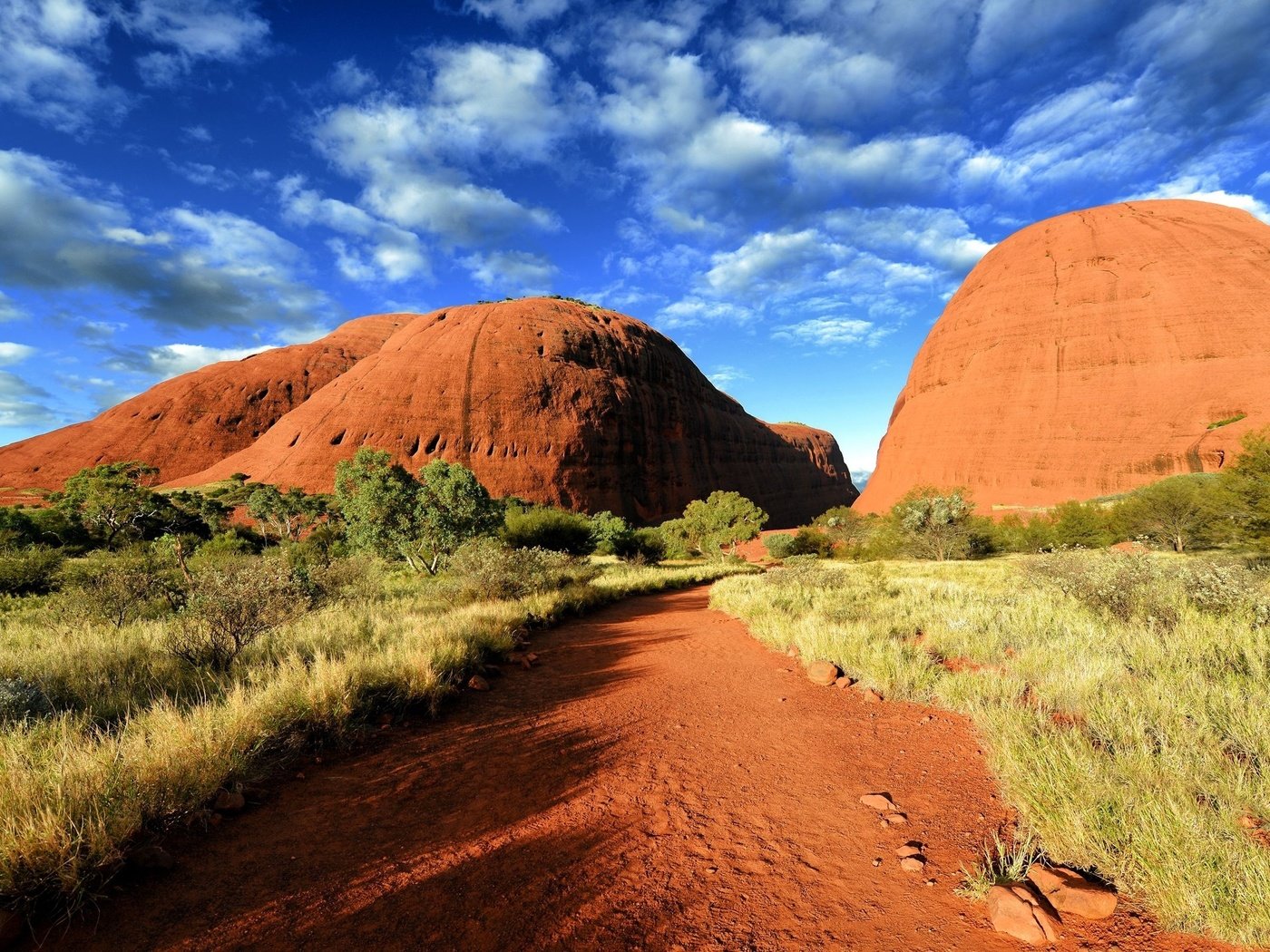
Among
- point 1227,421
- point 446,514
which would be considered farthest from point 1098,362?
point 446,514

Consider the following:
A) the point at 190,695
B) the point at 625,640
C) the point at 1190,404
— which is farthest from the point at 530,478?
the point at 1190,404

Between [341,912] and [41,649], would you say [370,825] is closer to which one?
[341,912]

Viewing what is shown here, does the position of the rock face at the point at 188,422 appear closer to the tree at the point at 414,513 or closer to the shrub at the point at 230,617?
the tree at the point at 414,513

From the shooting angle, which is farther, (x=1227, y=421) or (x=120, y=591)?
(x=1227, y=421)

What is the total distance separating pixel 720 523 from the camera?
1265 inches

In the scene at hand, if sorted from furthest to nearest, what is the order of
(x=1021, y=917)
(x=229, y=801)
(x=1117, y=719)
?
(x=1117, y=719)
(x=229, y=801)
(x=1021, y=917)

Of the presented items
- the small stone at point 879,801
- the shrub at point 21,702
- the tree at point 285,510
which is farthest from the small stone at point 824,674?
the tree at point 285,510

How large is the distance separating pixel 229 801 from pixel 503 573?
890cm

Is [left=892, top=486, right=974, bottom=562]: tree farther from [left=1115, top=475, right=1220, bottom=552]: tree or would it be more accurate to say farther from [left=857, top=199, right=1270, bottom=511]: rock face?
[left=857, top=199, right=1270, bottom=511]: rock face

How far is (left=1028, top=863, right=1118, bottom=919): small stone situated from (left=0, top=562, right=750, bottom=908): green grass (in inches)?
191

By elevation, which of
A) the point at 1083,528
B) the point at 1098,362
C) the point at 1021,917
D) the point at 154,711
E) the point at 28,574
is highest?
the point at 1098,362

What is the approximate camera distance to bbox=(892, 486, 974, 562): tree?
2555 cm

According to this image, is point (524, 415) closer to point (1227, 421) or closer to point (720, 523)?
point (720, 523)

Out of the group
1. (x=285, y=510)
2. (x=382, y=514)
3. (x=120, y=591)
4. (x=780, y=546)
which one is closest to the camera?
(x=120, y=591)
